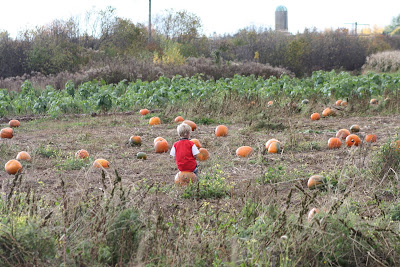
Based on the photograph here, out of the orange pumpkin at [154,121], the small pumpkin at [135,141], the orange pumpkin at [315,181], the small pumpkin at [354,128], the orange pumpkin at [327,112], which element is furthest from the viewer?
the orange pumpkin at [327,112]

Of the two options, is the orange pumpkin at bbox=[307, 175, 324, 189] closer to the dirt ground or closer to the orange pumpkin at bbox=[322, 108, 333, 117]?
the dirt ground

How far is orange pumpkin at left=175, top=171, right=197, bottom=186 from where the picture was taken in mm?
4906

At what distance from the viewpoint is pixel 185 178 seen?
4.92 metres

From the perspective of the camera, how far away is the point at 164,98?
12.0m

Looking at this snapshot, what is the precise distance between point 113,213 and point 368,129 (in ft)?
22.1

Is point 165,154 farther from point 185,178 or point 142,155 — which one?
point 185,178

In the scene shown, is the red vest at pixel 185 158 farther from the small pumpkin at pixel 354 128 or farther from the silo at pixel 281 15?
the silo at pixel 281 15

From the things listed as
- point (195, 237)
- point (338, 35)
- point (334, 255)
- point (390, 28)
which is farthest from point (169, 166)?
point (390, 28)

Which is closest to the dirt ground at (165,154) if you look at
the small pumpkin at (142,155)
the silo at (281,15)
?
the small pumpkin at (142,155)

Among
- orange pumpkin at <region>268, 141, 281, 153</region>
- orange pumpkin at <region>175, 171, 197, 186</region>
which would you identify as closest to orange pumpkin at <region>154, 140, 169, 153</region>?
orange pumpkin at <region>268, 141, 281, 153</region>

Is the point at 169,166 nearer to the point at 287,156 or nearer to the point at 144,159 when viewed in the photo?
the point at 144,159

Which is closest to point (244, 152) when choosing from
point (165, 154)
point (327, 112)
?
point (165, 154)

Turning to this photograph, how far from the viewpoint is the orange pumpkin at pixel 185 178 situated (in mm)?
4906

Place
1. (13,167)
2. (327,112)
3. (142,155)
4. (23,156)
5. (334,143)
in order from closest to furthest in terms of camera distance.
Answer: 1. (13,167)
2. (23,156)
3. (142,155)
4. (334,143)
5. (327,112)
